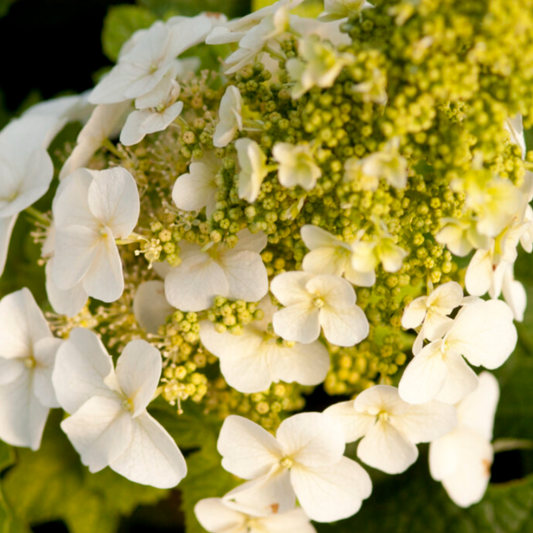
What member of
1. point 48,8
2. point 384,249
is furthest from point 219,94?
point 48,8

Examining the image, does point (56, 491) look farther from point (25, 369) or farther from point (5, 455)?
point (25, 369)

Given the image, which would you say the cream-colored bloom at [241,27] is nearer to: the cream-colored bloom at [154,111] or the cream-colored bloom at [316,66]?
the cream-colored bloom at [154,111]

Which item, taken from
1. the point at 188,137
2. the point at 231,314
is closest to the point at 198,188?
the point at 188,137

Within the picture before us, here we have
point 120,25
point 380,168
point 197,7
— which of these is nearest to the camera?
point 380,168

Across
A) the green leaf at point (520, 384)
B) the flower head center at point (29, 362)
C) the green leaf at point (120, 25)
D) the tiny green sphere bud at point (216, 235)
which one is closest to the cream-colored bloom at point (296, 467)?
the tiny green sphere bud at point (216, 235)

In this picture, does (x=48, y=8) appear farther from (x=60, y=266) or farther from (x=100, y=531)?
(x=100, y=531)

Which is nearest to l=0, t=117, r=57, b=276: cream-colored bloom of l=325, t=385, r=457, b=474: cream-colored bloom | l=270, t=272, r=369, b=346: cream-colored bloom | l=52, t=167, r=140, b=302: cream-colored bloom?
l=52, t=167, r=140, b=302: cream-colored bloom
